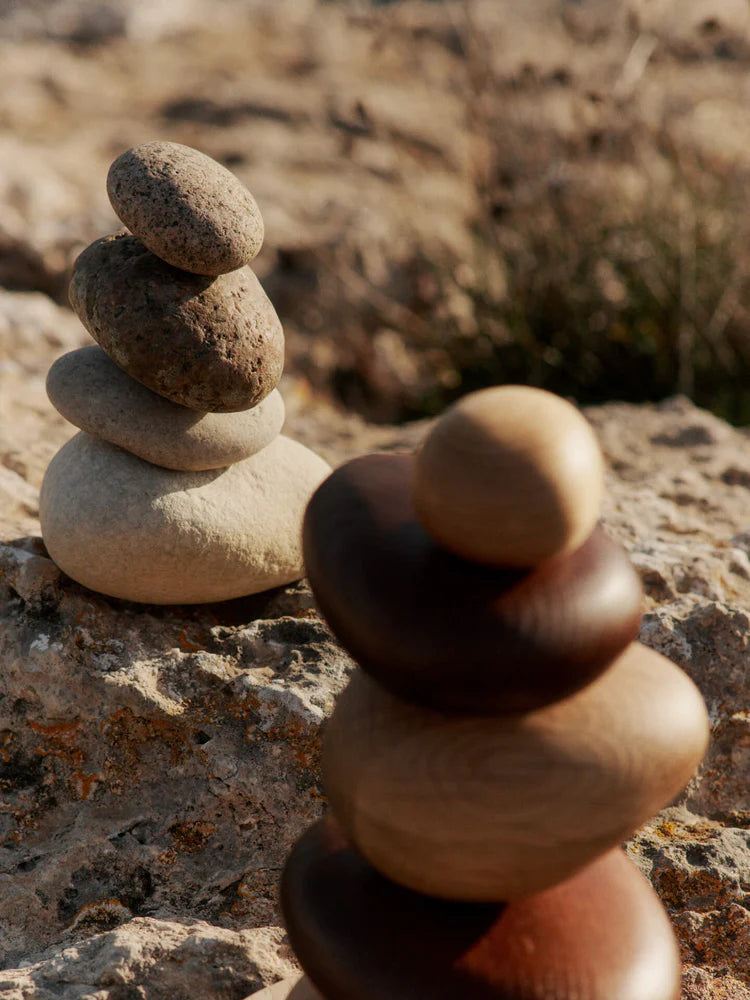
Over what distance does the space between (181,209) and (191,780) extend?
135 centimetres

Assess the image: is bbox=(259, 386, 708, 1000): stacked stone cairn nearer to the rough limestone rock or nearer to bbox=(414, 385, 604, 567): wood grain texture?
bbox=(414, 385, 604, 567): wood grain texture

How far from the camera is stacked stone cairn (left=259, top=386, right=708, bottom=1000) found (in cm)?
136

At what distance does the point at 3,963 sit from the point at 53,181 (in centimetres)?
480

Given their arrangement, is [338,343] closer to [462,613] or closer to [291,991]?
[291,991]

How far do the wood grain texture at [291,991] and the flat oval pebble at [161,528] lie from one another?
107 centimetres

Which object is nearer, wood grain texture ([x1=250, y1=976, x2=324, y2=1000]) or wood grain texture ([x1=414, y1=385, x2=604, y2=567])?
wood grain texture ([x1=414, y1=385, x2=604, y2=567])

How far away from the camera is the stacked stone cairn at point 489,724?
53.6 inches

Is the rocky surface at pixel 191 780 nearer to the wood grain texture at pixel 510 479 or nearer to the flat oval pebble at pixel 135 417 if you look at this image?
the flat oval pebble at pixel 135 417

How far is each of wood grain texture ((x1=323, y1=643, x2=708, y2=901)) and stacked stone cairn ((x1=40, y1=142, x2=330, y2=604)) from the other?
48.1 inches

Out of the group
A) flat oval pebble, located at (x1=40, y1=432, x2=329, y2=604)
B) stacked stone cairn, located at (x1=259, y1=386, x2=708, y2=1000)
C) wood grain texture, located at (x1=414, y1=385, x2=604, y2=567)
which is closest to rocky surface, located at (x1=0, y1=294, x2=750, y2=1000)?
flat oval pebble, located at (x1=40, y1=432, x2=329, y2=604)

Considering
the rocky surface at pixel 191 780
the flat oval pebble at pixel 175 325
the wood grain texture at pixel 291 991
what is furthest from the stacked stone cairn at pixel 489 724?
the flat oval pebble at pixel 175 325

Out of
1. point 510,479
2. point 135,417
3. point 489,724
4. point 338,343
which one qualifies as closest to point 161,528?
point 135,417

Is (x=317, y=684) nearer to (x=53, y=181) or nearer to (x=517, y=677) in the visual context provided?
(x=517, y=677)

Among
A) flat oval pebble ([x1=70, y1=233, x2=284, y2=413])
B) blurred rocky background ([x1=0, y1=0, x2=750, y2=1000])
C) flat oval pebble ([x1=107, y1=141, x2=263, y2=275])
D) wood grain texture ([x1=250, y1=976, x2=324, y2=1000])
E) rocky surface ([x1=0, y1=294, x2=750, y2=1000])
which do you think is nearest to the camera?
wood grain texture ([x1=250, y1=976, x2=324, y2=1000])
